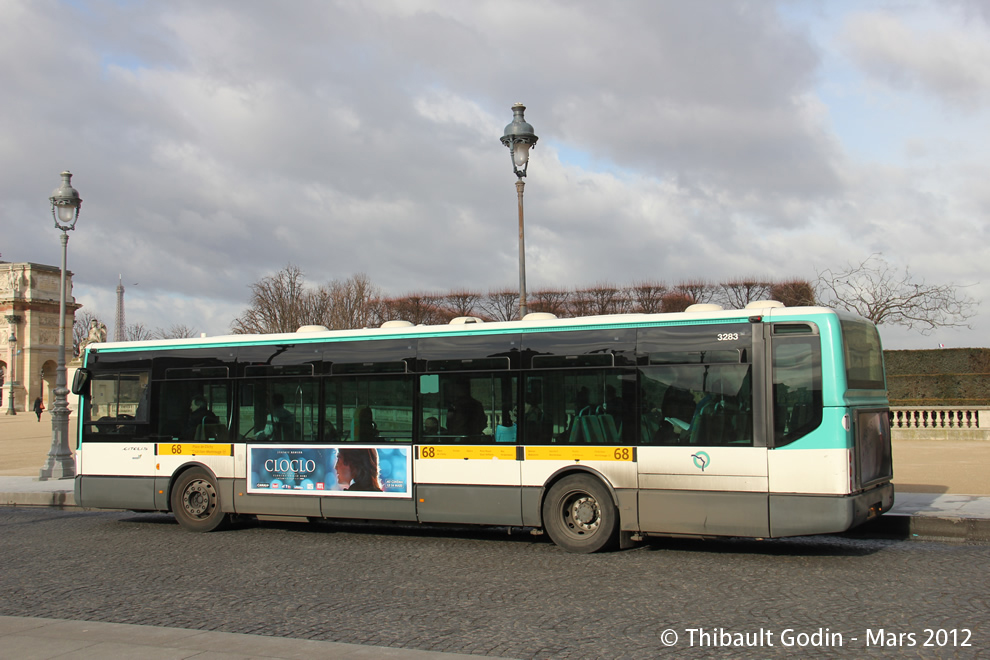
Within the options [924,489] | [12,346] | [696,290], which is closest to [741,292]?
[696,290]

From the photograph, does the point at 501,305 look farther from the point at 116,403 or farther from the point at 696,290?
the point at 116,403

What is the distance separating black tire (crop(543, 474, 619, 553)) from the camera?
9.88 metres

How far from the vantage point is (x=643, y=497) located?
31.8 ft

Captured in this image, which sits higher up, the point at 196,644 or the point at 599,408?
the point at 599,408

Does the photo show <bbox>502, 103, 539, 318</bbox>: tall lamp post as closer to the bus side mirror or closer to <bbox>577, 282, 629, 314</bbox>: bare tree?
the bus side mirror

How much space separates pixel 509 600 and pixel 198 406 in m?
6.60

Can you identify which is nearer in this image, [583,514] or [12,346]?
[583,514]

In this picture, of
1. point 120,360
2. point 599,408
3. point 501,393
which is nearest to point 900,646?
point 599,408

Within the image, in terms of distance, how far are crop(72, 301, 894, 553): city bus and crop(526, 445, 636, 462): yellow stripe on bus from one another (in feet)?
0.06

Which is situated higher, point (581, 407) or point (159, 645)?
point (581, 407)

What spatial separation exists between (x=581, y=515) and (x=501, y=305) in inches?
1550

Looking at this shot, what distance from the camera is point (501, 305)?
4931 cm

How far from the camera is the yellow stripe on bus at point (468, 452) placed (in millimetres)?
10453

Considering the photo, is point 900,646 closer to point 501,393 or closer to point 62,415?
point 501,393
